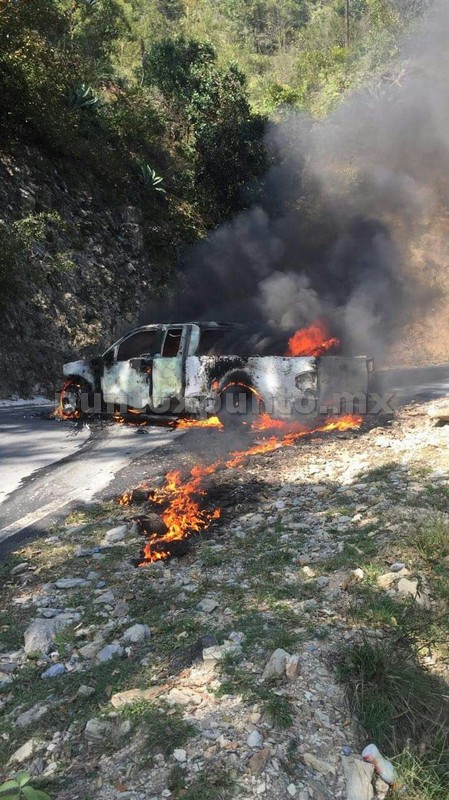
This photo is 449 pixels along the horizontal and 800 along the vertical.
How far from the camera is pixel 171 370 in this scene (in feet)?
25.6

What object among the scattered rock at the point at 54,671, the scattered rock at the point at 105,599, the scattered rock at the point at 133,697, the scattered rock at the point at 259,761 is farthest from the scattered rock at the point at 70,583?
the scattered rock at the point at 259,761

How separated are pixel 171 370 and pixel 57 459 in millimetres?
2179

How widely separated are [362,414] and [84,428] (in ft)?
13.7

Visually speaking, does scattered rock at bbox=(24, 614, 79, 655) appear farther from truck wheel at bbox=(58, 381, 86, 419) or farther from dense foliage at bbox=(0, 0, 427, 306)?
dense foliage at bbox=(0, 0, 427, 306)

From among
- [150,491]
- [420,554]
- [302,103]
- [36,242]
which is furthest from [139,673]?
[302,103]

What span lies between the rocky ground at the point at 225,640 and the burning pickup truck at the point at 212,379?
2.11m

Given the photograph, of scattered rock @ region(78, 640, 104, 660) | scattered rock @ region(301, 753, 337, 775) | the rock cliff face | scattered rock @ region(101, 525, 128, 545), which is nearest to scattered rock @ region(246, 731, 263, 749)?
scattered rock @ region(301, 753, 337, 775)

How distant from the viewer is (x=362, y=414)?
7.57 metres

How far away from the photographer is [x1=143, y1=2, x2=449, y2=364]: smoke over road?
1599 centimetres

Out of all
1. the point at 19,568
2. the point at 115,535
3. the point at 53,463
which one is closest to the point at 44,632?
the point at 19,568

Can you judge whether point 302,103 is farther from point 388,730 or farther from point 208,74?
point 388,730

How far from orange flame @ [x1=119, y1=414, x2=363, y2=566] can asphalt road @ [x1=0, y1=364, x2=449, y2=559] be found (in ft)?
1.86

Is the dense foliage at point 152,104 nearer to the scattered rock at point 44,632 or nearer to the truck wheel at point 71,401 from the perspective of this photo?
the truck wheel at point 71,401

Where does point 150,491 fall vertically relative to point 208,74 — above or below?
below
